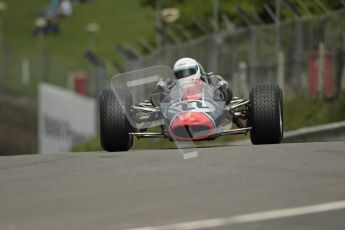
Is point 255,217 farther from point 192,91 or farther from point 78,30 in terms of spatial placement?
point 78,30

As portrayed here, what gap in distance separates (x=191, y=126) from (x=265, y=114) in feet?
3.42

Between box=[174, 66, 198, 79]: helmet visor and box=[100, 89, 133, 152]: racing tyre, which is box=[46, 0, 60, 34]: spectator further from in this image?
box=[100, 89, 133, 152]: racing tyre

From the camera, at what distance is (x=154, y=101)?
1875 cm

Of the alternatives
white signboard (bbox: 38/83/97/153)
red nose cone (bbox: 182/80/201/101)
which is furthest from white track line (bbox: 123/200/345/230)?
white signboard (bbox: 38/83/97/153)

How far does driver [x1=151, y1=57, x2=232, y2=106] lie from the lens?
1834 centimetres

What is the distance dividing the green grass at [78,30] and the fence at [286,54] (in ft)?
140

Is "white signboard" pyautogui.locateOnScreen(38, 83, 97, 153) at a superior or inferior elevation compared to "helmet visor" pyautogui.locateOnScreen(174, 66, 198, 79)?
superior

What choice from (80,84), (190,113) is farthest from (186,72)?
(80,84)

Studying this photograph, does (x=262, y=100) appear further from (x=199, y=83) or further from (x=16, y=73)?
(x=16, y=73)

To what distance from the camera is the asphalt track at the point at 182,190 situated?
11.2m

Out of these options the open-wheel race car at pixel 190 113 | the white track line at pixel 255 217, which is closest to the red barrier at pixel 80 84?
the open-wheel race car at pixel 190 113

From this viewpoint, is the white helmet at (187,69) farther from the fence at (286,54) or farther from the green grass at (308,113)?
the fence at (286,54)

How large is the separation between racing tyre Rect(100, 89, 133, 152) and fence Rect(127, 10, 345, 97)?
924cm

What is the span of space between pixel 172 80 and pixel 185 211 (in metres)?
7.08
